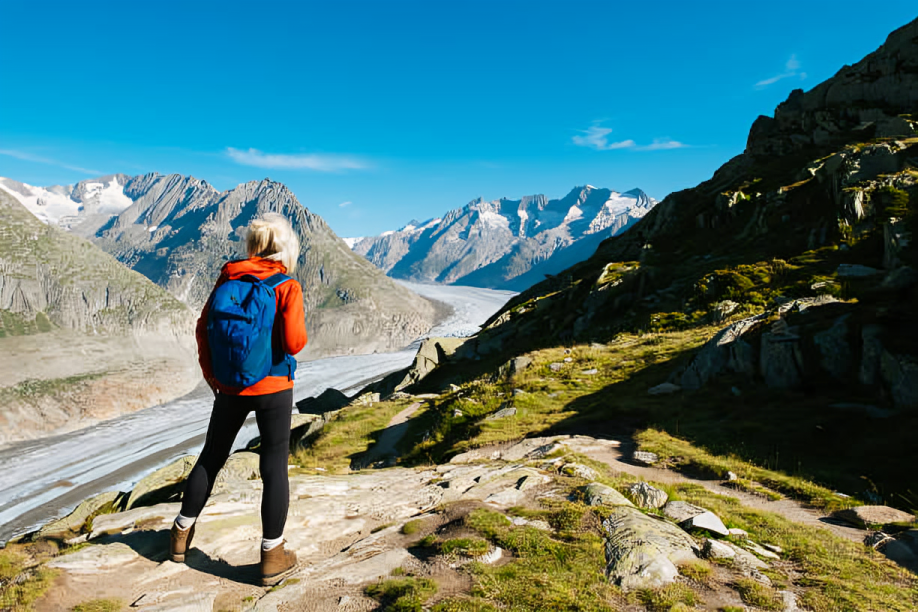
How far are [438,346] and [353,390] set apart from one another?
150334mm

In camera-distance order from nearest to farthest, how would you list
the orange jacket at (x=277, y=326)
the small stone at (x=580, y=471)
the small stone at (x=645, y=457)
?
the orange jacket at (x=277, y=326) → the small stone at (x=580, y=471) → the small stone at (x=645, y=457)

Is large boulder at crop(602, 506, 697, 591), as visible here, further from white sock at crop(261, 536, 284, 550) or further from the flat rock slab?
white sock at crop(261, 536, 284, 550)

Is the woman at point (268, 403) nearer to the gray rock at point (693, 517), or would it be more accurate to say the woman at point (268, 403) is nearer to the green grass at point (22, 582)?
the green grass at point (22, 582)

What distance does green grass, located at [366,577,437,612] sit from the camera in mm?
4992

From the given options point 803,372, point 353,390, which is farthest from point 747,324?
point 353,390

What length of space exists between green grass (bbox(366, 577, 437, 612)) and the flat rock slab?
318 inches

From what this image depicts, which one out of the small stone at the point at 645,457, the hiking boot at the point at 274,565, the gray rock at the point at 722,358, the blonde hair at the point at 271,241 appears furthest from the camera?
the gray rock at the point at 722,358

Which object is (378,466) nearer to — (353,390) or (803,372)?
(803,372)

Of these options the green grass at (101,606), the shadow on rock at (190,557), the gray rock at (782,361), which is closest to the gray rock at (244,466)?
the shadow on rock at (190,557)

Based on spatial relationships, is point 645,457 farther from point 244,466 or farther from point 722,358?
point 244,466

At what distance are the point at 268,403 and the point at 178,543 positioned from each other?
8.92 ft

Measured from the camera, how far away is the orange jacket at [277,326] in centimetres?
578

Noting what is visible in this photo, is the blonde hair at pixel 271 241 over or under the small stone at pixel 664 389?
over

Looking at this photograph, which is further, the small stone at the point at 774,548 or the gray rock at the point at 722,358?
the gray rock at the point at 722,358
